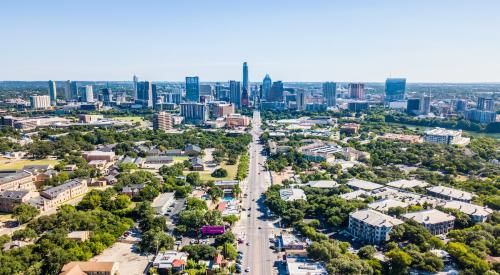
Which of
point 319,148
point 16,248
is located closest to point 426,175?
point 319,148

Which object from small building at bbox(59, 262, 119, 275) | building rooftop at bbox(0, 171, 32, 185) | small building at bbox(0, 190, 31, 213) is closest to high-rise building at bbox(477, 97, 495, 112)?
small building at bbox(59, 262, 119, 275)

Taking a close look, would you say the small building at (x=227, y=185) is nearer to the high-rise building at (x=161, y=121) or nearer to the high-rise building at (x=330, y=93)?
the high-rise building at (x=161, y=121)

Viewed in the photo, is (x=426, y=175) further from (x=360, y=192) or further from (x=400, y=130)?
(x=400, y=130)

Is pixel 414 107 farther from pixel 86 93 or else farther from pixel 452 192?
pixel 86 93

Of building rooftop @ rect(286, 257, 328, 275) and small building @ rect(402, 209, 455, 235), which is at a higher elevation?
small building @ rect(402, 209, 455, 235)

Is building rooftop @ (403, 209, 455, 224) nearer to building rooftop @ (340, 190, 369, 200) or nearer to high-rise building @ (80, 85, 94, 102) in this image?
building rooftop @ (340, 190, 369, 200)
